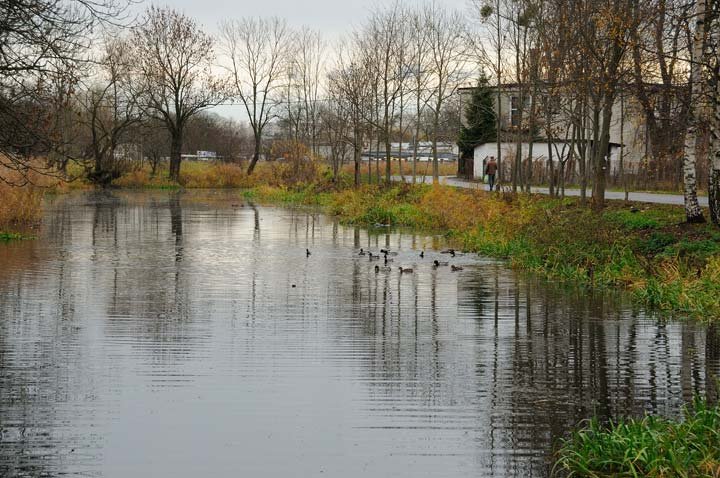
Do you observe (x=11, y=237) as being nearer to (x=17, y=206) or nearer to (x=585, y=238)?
(x=17, y=206)

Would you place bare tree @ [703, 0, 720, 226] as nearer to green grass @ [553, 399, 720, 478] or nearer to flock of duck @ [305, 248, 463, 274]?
flock of duck @ [305, 248, 463, 274]

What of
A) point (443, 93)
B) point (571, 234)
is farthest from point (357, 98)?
point (571, 234)

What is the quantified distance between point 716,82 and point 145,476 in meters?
15.8

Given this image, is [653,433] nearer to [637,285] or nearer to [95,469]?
[95,469]

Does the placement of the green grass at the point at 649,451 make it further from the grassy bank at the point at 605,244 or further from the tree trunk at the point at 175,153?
the tree trunk at the point at 175,153

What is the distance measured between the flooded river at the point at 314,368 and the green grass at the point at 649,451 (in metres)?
0.33

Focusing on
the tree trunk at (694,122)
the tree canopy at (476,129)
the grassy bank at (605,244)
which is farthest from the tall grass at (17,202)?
the tree canopy at (476,129)

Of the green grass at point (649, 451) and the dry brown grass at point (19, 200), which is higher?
the dry brown grass at point (19, 200)

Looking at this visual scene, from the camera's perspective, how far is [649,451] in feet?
22.9

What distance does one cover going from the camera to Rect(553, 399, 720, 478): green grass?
6684 millimetres

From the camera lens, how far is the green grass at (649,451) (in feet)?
21.9

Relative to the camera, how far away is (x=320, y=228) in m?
33.0

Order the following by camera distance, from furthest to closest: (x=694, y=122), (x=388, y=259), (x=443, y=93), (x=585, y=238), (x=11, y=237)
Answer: (x=443, y=93) → (x=11, y=237) → (x=388, y=259) → (x=585, y=238) → (x=694, y=122)

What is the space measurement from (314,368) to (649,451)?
4.72 m
